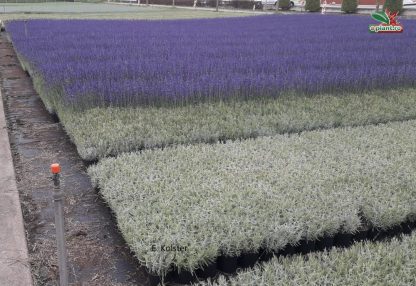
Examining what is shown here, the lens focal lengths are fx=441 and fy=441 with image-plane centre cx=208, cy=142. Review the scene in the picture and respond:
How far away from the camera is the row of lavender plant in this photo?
21.0 feet

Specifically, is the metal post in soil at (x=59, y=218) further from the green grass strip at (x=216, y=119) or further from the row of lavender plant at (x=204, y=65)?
the row of lavender plant at (x=204, y=65)

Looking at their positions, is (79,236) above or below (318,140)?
below

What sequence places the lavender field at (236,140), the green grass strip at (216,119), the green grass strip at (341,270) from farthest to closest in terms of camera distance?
1. the green grass strip at (216,119)
2. the lavender field at (236,140)
3. the green grass strip at (341,270)

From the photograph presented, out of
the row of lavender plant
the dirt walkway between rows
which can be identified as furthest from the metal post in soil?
the row of lavender plant

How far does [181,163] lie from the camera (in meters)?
4.23

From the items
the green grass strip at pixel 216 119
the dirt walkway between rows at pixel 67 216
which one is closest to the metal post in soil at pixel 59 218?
the dirt walkway between rows at pixel 67 216

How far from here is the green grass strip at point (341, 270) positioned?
104 inches

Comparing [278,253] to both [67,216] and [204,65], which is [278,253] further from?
[204,65]

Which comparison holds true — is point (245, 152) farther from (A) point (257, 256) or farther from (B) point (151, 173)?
(A) point (257, 256)

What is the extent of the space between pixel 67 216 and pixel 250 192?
5.13 ft

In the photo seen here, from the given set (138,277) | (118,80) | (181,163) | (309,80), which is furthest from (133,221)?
(309,80)

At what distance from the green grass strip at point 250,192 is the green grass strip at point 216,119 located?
461 mm

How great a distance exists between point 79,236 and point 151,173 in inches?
33.5

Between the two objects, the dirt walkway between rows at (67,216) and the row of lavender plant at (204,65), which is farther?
the row of lavender plant at (204,65)
